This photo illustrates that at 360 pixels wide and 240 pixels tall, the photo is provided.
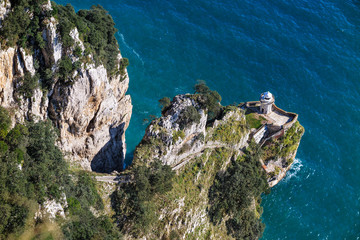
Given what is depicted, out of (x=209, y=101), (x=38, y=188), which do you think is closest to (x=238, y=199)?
(x=209, y=101)

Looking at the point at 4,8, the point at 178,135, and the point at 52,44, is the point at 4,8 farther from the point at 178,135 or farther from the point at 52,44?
the point at 178,135

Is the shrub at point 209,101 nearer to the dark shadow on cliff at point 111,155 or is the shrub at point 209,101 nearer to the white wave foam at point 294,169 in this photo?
the dark shadow on cliff at point 111,155

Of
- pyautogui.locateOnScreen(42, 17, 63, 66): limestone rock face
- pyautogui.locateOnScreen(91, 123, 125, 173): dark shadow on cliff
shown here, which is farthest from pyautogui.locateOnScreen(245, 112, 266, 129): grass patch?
pyautogui.locateOnScreen(42, 17, 63, 66): limestone rock face

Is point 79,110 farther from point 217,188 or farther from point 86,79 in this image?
point 217,188

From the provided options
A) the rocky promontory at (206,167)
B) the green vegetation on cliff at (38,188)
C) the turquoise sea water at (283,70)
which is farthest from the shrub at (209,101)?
the green vegetation on cliff at (38,188)

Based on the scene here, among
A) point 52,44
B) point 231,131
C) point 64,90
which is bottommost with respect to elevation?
point 231,131
